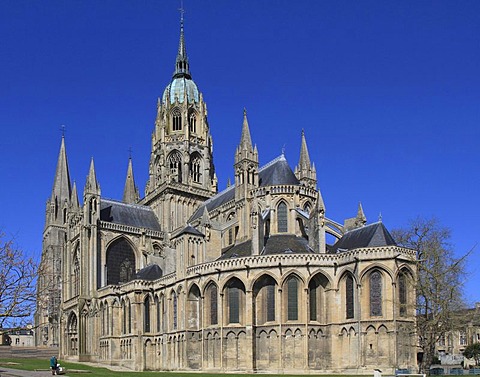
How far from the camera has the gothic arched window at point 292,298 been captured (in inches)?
2074

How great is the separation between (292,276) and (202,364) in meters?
11.3

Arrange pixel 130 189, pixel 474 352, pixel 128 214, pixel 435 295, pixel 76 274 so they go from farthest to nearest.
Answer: pixel 130 189, pixel 128 214, pixel 76 274, pixel 474 352, pixel 435 295

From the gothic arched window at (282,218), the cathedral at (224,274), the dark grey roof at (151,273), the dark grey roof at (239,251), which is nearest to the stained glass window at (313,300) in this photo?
the cathedral at (224,274)

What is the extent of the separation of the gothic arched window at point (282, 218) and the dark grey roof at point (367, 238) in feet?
19.1

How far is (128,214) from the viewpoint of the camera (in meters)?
83.1

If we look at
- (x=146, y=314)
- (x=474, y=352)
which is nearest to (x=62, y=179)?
(x=146, y=314)

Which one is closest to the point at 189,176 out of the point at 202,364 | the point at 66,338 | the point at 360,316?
the point at 66,338

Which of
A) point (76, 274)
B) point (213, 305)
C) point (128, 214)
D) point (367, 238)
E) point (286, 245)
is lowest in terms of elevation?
point (213, 305)

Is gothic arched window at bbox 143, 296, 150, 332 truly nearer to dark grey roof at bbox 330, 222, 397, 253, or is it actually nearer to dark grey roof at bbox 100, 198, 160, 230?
dark grey roof at bbox 100, 198, 160, 230

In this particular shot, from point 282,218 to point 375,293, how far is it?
46.8 ft

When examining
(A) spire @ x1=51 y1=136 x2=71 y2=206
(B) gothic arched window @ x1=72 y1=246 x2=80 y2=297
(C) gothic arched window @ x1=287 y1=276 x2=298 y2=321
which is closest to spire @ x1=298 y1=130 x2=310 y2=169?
(C) gothic arched window @ x1=287 y1=276 x2=298 y2=321

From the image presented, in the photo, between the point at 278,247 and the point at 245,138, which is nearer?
the point at 278,247

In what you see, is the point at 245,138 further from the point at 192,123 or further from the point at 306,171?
the point at 192,123

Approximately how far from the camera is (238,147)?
216 ft
